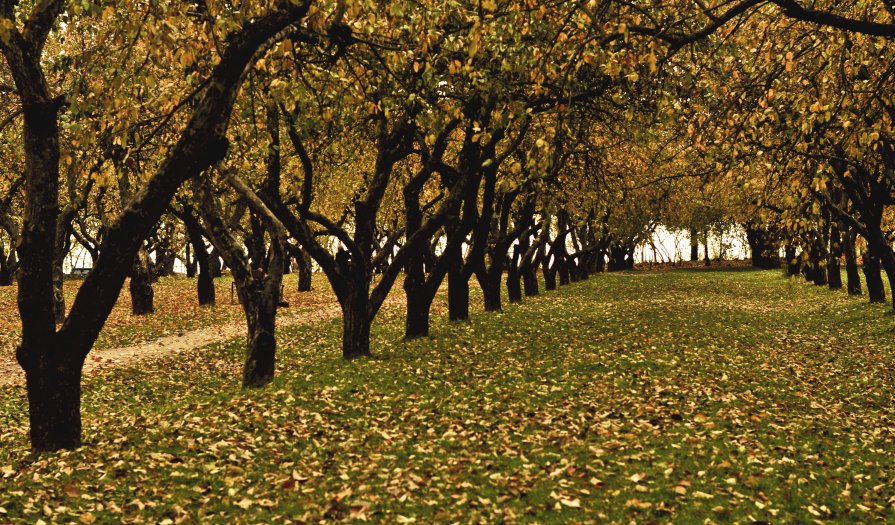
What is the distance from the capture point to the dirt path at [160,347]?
66.3 ft

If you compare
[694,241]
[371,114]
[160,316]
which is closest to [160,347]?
[160,316]

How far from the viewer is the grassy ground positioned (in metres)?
8.74

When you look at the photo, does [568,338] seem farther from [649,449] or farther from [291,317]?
[291,317]

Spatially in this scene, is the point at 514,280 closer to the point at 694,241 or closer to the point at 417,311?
the point at 417,311

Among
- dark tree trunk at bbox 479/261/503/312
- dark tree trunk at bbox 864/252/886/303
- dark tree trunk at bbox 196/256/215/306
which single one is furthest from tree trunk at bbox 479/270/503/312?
dark tree trunk at bbox 864/252/886/303

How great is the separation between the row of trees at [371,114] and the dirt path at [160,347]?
4914 millimetres

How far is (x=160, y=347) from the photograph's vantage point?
80.6 ft

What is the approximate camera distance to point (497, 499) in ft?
29.7

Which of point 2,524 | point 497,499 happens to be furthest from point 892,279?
point 2,524

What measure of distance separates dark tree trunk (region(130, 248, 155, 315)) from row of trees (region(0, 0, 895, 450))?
1.85 ft

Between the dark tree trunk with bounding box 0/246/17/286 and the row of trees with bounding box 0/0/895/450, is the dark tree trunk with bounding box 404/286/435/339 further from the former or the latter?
the dark tree trunk with bounding box 0/246/17/286

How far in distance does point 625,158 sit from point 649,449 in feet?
86.3

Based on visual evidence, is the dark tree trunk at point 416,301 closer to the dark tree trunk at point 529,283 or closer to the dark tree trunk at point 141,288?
the dark tree trunk at point 141,288

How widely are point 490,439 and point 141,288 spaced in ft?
85.3
